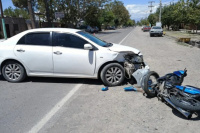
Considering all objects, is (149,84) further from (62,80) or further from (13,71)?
(13,71)

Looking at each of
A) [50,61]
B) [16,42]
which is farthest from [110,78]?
[16,42]

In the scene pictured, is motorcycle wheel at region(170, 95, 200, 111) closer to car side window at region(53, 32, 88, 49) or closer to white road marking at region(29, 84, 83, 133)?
white road marking at region(29, 84, 83, 133)

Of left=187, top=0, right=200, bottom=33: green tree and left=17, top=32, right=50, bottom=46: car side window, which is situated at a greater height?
left=187, top=0, right=200, bottom=33: green tree

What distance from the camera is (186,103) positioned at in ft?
11.8

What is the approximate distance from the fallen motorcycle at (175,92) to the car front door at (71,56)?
1.77 meters

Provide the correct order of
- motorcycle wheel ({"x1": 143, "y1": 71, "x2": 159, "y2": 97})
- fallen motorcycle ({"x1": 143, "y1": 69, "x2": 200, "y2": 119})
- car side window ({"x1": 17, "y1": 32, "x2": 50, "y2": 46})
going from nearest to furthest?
fallen motorcycle ({"x1": 143, "y1": 69, "x2": 200, "y2": 119}) < motorcycle wheel ({"x1": 143, "y1": 71, "x2": 159, "y2": 97}) < car side window ({"x1": 17, "y1": 32, "x2": 50, "y2": 46})

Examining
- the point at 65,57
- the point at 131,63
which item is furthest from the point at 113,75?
the point at 65,57

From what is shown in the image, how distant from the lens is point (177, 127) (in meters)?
3.41

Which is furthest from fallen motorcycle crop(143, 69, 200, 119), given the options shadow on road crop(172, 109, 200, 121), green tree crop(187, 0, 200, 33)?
green tree crop(187, 0, 200, 33)

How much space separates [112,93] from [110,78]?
608 mm

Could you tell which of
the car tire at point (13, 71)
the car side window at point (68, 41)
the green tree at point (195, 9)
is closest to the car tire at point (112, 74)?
the car side window at point (68, 41)

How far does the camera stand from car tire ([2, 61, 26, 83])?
235 inches

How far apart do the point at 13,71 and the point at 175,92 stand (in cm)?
490

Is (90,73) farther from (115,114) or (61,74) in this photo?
(115,114)
